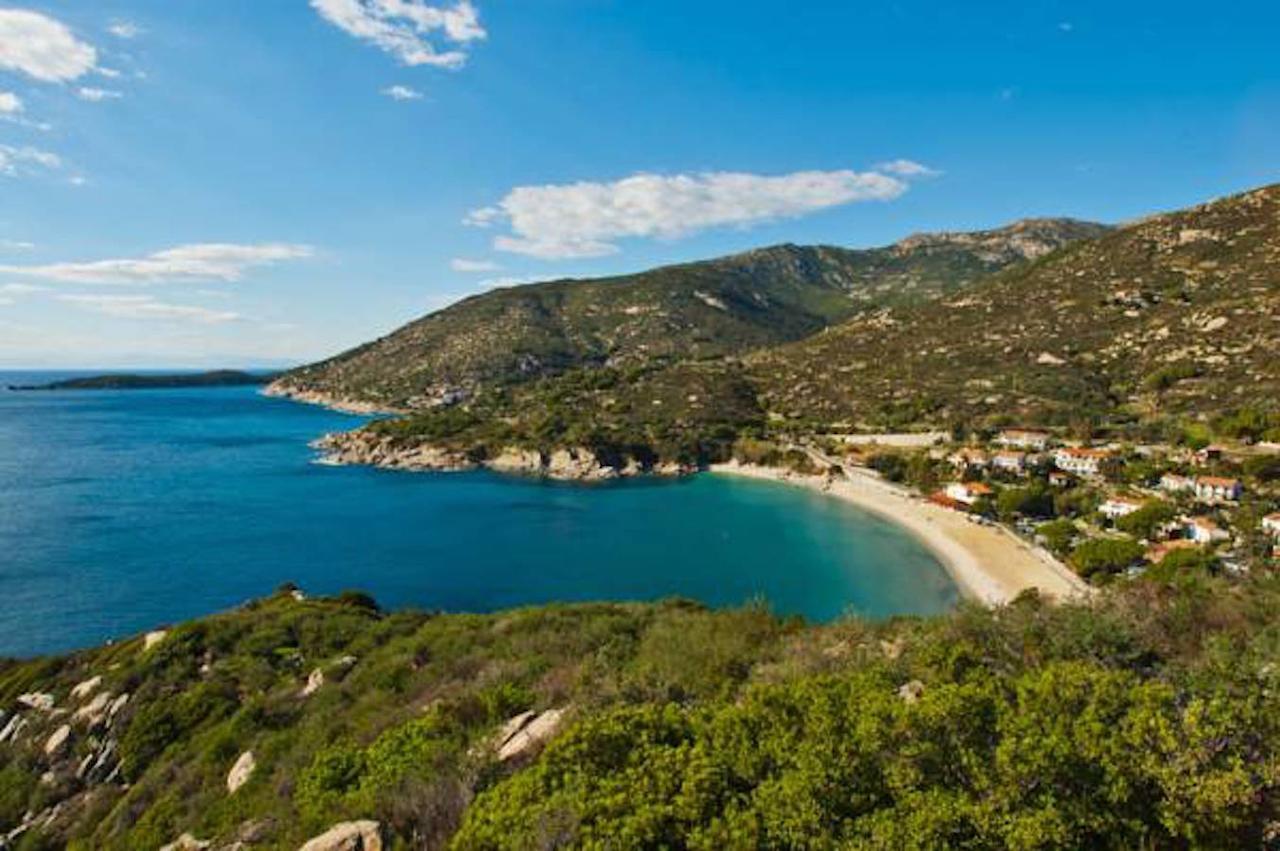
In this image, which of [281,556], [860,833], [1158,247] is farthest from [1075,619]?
[1158,247]

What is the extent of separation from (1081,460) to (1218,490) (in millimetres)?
12258

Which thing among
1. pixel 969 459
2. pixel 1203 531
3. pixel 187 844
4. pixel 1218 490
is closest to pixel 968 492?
pixel 969 459

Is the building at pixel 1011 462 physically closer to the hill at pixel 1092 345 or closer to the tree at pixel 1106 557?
the hill at pixel 1092 345

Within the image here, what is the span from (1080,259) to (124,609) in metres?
131

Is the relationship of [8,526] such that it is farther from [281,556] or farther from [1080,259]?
[1080,259]

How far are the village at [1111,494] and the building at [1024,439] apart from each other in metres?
0.13

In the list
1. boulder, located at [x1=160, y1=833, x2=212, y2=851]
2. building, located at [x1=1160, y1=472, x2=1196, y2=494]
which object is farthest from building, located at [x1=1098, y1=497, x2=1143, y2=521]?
boulder, located at [x1=160, y1=833, x2=212, y2=851]

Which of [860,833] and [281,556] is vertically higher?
[860,833]

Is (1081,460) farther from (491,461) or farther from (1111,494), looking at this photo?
(491,461)

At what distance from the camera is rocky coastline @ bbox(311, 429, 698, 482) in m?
81.9

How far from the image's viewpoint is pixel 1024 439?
6719cm

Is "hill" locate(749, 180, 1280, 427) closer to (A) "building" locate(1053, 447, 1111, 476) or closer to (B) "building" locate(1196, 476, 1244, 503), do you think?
(A) "building" locate(1053, 447, 1111, 476)

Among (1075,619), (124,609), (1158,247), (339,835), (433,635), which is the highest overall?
(1158,247)

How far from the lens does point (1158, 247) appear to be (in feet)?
319
